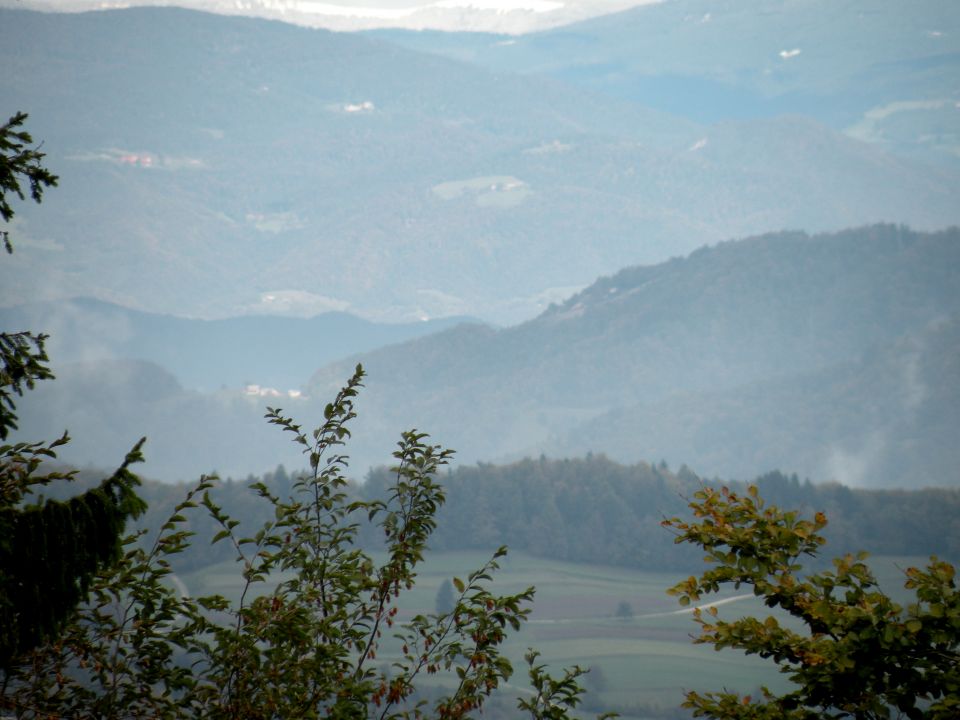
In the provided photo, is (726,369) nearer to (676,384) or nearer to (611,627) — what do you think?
(676,384)

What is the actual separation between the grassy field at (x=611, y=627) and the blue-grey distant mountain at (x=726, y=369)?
66494 mm

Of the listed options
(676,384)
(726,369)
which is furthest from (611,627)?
(726,369)

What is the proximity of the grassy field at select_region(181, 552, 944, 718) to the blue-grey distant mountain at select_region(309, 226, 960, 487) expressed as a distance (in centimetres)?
6649

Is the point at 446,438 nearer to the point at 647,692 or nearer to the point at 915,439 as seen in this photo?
the point at 915,439

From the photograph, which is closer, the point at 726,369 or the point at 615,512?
the point at 615,512

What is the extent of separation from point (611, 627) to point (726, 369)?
12800 cm

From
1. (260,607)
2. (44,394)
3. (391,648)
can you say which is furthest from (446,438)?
(260,607)

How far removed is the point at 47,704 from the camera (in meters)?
5.99

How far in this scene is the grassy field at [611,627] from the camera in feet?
149

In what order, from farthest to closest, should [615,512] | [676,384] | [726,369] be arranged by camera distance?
[726,369]
[676,384]
[615,512]

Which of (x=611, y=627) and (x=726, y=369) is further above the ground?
(x=726, y=369)

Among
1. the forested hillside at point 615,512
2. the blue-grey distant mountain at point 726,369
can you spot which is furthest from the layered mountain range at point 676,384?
the forested hillside at point 615,512

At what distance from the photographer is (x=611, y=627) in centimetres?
5978

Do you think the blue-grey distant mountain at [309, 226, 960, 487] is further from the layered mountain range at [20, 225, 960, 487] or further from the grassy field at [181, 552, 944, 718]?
the grassy field at [181, 552, 944, 718]
